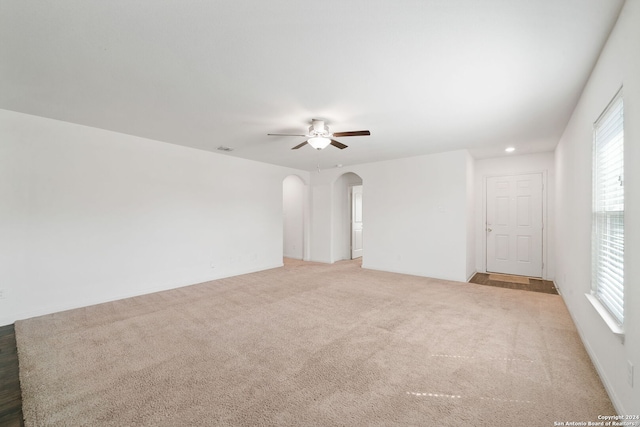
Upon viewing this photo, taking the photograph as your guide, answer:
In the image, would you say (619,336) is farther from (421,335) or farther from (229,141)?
(229,141)

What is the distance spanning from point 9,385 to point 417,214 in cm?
581

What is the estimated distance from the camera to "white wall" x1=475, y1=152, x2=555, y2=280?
518 centimetres

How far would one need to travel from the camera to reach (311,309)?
360 centimetres

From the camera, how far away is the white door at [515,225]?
5344 mm

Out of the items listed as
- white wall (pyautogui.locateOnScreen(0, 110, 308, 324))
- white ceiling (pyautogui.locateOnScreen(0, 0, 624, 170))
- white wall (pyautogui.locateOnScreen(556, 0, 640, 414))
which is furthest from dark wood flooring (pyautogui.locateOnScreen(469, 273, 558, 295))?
Answer: white wall (pyautogui.locateOnScreen(0, 110, 308, 324))

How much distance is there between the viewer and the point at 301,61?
84.5 inches

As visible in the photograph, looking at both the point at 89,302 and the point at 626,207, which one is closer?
the point at 626,207

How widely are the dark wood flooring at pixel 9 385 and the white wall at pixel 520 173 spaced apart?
22.6 ft

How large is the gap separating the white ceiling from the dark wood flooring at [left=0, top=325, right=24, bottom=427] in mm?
2533

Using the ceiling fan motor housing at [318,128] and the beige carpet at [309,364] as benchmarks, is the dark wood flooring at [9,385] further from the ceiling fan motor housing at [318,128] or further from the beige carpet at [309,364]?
the ceiling fan motor housing at [318,128]

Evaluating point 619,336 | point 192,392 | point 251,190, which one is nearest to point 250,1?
point 192,392

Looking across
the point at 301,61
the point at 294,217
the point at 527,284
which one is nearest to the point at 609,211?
the point at 301,61

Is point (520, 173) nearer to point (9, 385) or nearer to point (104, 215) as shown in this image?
point (104, 215)

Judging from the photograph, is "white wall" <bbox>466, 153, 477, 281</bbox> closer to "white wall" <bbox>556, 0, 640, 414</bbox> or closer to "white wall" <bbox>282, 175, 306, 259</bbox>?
"white wall" <bbox>556, 0, 640, 414</bbox>
